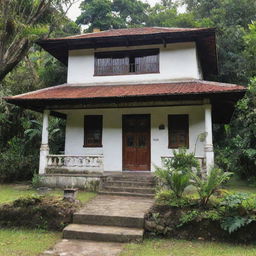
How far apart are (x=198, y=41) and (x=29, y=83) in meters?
10.9

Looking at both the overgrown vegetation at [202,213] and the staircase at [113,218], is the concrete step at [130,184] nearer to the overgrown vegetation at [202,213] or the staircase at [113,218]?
the staircase at [113,218]

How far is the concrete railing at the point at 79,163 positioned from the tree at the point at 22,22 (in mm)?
5866

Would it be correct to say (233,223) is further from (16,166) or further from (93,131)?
(16,166)

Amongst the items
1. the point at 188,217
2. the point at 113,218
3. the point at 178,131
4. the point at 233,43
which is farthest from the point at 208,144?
the point at 233,43

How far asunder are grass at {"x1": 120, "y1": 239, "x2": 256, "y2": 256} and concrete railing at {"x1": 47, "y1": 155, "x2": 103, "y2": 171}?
4.72m

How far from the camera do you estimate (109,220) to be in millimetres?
6336

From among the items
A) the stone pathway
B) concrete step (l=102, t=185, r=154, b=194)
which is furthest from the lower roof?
the stone pathway

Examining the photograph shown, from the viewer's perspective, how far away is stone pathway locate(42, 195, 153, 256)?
17.0 feet

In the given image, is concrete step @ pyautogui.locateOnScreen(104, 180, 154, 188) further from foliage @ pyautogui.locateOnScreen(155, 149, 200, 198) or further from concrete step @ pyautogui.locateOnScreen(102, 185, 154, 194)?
foliage @ pyautogui.locateOnScreen(155, 149, 200, 198)

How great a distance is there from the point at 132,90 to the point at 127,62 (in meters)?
2.44

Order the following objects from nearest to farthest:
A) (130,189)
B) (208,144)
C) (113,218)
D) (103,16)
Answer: (113,218)
(130,189)
(208,144)
(103,16)

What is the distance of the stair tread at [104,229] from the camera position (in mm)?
5793

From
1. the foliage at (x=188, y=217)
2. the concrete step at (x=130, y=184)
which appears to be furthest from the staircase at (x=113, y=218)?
the foliage at (x=188, y=217)

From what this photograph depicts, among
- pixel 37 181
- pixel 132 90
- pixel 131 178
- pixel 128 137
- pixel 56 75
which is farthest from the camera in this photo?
pixel 56 75
